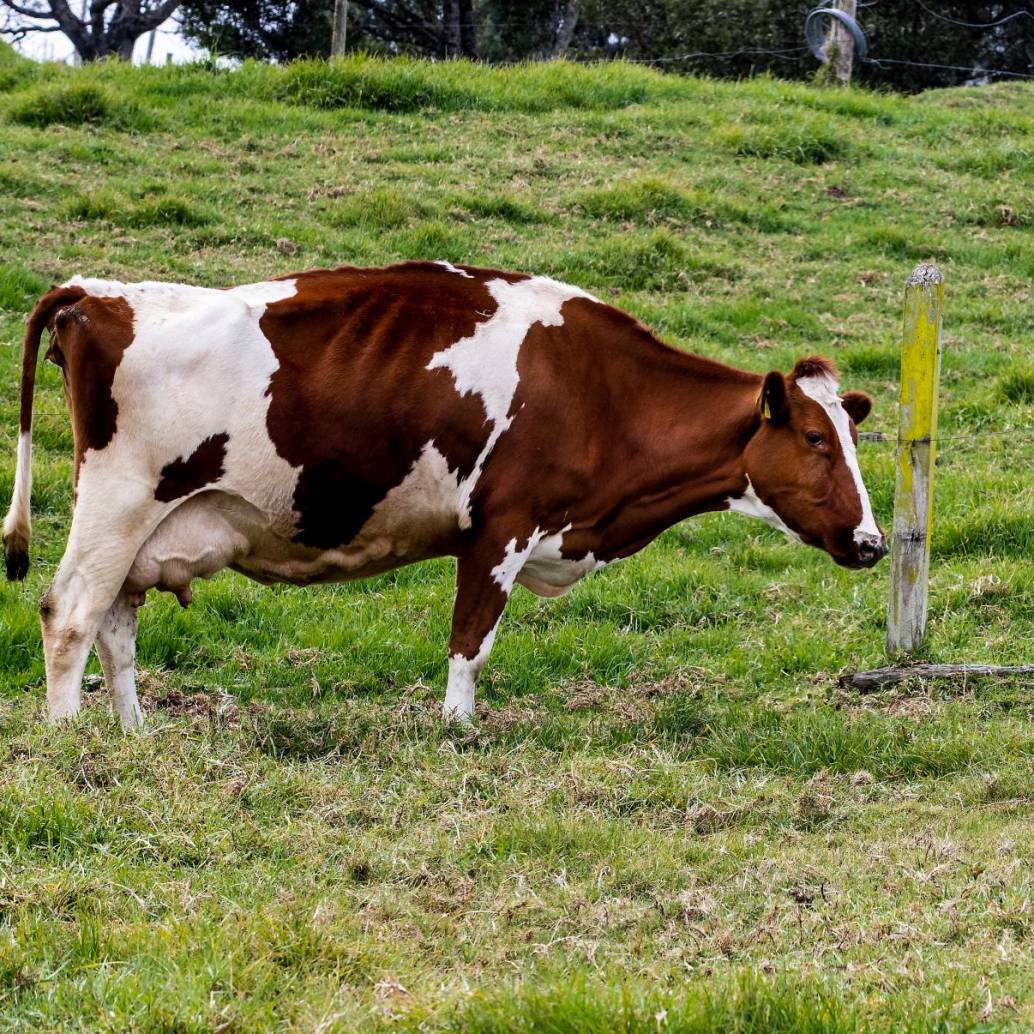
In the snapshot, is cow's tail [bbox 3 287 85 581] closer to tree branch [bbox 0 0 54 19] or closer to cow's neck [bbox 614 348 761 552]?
cow's neck [bbox 614 348 761 552]

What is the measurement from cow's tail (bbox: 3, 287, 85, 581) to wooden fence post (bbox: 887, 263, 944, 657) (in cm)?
444

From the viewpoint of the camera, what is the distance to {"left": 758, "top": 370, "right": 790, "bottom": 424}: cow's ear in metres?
7.34

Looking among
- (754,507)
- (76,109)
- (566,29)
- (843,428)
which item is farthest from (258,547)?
(566,29)

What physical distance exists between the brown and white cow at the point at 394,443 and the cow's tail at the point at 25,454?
0.01 metres

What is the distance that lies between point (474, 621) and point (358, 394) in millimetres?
1250

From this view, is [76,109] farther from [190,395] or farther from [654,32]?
[654,32]

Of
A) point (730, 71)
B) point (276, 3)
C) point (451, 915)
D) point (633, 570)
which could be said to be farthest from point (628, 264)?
point (276, 3)

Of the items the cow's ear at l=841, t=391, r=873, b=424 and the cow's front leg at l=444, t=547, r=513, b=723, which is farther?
the cow's ear at l=841, t=391, r=873, b=424

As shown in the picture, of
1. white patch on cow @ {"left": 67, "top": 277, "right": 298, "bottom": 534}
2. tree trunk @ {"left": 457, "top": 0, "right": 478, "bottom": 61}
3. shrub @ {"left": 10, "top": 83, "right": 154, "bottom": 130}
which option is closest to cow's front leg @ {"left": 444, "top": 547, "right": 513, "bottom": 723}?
white patch on cow @ {"left": 67, "top": 277, "right": 298, "bottom": 534}

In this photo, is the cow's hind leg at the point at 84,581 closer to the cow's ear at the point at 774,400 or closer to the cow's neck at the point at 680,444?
the cow's neck at the point at 680,444

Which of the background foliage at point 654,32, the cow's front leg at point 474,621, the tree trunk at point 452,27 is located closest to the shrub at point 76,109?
the cow's front leg at point 474,621

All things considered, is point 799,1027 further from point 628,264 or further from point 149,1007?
point 628,264

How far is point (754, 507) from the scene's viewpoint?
25.3 feet

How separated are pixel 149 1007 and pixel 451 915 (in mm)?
1143
